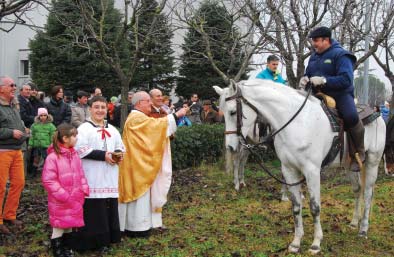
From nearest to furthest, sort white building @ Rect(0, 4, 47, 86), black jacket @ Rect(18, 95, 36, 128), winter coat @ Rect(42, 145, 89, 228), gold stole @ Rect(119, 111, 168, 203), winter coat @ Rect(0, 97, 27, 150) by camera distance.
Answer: winter coat @ Rect(42, 145, 89, 228)
winter coat @ Rect(0, 97, 27, 150)
gold stole @ Rect(119, 111, 168, 203)
black jacket @ Rect(18, 95, 36, 128)
white building @ Rect(0, 4, 47, 86)

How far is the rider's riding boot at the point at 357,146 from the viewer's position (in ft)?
20.3

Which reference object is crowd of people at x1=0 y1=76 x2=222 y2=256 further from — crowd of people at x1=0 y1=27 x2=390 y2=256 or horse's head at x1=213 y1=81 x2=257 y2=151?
horse's head at x1=213 y1=81 x2=257 y2=151

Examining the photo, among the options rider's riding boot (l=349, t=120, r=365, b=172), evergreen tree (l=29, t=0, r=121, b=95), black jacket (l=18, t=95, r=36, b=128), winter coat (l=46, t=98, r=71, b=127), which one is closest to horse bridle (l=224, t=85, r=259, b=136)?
rider's riding boot (l=349, t=120, r=365, b=172)

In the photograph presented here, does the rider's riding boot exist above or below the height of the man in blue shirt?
below

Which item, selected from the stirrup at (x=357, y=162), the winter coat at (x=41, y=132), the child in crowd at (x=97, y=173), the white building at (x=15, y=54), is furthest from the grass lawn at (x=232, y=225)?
the white building at (x=15, y=54)

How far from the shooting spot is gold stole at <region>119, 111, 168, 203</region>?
6469 mm

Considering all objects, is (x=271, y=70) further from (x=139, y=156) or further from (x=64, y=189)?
(x=64, y=189)

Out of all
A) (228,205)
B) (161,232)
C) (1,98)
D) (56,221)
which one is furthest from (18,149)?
(228,205)

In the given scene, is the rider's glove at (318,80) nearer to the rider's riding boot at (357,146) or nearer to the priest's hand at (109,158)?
the rider's riding boot at (357,146)

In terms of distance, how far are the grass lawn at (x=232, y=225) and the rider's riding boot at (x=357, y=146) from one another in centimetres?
108

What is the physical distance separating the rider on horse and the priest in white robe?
1825 mm

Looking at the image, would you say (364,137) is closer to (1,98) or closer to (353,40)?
(1,98)

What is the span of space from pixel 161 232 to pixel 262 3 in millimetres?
7347

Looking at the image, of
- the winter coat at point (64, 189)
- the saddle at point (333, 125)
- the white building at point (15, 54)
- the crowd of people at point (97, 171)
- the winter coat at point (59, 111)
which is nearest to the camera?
the winter coat at point (64, 189)
